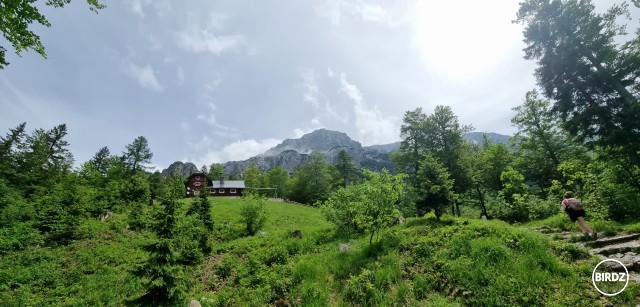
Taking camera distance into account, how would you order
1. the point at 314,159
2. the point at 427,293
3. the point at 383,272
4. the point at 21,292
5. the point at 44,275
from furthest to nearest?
the point at 314,159 < the point at 44,275 < the point at 21,292 < the point at 383,272 < the point at 427,293

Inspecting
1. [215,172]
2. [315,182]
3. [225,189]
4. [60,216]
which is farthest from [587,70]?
[215,172]

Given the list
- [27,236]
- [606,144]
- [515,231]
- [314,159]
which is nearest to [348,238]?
[515,231]

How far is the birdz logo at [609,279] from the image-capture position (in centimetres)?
676

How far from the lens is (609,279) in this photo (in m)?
7.12

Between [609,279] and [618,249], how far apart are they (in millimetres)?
2200

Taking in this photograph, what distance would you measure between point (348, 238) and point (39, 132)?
50701 mm

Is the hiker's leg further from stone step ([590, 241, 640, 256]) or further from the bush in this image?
the bush

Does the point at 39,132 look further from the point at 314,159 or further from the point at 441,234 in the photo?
the point at 441,234

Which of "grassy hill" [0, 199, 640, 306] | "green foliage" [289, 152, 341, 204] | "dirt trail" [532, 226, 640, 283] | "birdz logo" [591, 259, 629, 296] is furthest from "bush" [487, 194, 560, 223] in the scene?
"green foliage" [289, 152, 341, 204]

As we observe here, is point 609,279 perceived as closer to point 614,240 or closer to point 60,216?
point 614,240

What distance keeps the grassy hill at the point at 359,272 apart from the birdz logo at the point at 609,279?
0.19 metres

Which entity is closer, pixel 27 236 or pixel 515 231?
pixel 515 231

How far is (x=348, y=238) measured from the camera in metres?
15.8

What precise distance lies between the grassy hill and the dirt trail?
627 mm
